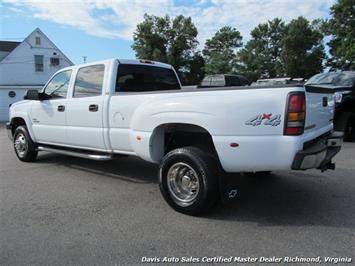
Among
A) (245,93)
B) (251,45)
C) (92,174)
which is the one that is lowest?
(92,174)

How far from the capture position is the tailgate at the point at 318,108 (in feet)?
13.2

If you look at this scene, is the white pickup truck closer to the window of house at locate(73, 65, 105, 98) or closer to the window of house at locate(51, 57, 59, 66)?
the window of house at locate(73, 65, 105, 98)

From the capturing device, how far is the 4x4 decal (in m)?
3.75

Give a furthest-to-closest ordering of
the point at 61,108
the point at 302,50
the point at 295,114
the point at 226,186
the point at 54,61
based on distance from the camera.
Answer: the point at 302,50 → the point at 54,61 → the point at 61,108 → the point at 226,186 → the point at 295,114

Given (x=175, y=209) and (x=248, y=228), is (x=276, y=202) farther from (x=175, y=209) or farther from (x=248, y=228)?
(x=175, y=209)

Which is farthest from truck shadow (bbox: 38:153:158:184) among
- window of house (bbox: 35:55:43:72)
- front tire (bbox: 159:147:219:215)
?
window of house (bbox: 35:55:43:72)

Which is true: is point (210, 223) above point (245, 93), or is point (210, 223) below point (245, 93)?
below

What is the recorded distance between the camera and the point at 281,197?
5.01 meters

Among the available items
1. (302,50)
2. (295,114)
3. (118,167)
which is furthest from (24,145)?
(302,50)

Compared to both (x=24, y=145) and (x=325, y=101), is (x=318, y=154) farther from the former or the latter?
(x=24, y=145)

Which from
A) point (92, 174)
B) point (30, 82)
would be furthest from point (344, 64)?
point (92, 174)

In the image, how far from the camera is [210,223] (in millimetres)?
4141

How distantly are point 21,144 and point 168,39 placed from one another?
4697cm

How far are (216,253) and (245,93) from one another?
1.64 metres
